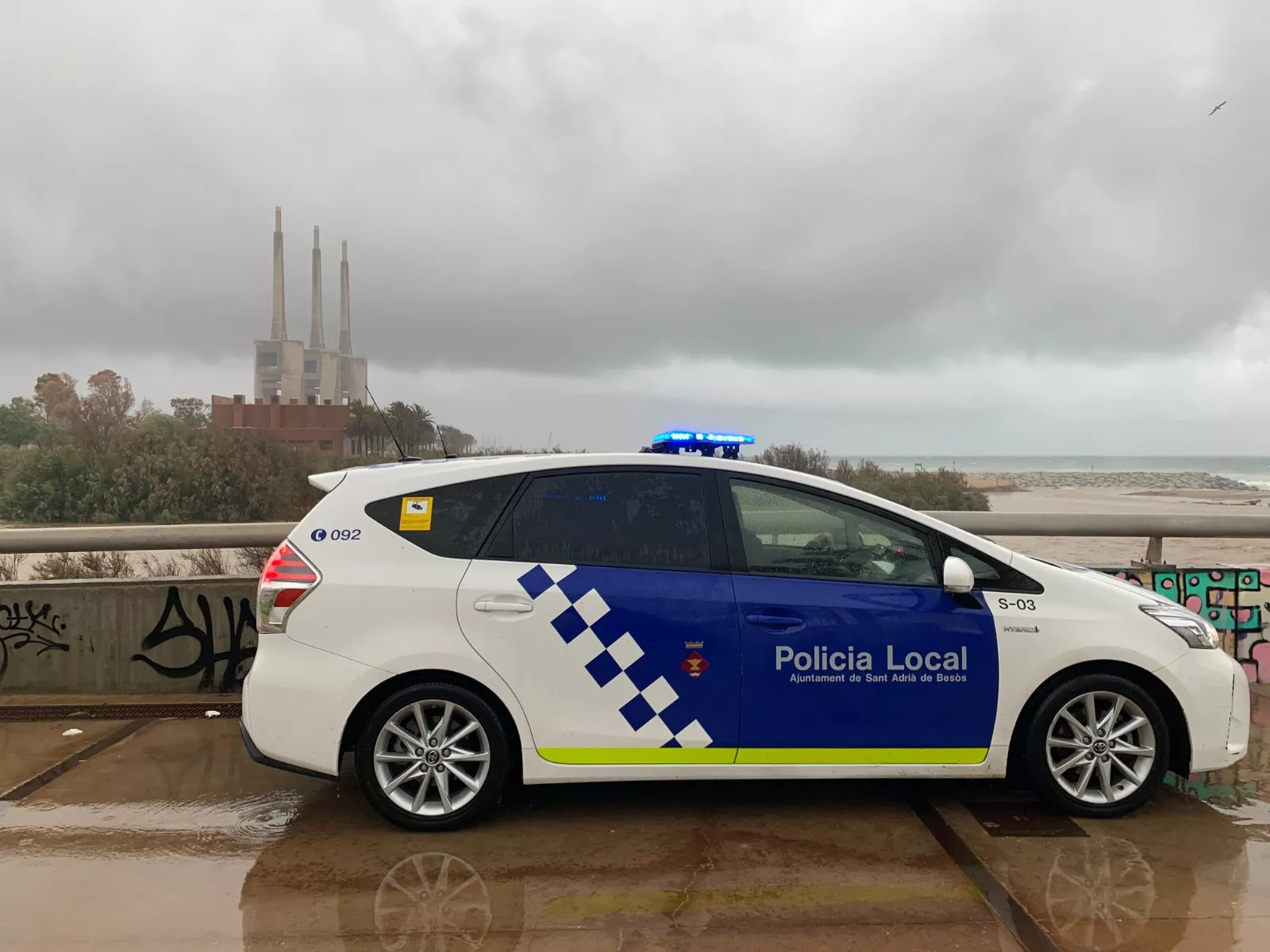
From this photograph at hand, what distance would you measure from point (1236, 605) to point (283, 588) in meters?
6.36

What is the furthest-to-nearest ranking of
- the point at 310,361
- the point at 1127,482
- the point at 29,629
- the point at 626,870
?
1. the point at 1127,482
2. the point at 310,361
3. the point at 29,629
4. the point at 626,870

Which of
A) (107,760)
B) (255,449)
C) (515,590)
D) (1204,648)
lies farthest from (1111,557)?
(255,449)

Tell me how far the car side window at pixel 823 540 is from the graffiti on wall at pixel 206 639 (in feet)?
12.7

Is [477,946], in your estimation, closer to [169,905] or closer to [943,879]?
[169,905]

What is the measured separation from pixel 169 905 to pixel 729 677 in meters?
2.35

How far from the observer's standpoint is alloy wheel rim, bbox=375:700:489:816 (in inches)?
146

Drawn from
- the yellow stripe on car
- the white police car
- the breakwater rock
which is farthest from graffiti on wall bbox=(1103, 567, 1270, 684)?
the breakwater rock

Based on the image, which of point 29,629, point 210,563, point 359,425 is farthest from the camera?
point 359,425

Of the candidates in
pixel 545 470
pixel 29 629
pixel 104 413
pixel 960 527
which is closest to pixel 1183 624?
pixel 960 527

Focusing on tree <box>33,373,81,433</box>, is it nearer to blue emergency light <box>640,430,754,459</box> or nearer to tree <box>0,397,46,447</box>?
tree <box>0,397,46,447</box>

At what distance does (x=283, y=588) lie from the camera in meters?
3.74

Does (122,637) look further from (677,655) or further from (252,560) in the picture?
(677,655)

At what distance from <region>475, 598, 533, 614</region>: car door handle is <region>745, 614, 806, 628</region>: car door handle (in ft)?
3.22

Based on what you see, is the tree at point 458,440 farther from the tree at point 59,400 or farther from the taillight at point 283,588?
the tree at point 59,400
